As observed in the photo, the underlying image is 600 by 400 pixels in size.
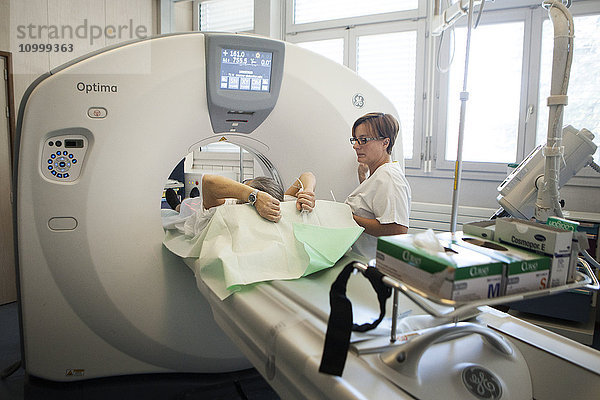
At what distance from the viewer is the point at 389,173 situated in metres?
1.73

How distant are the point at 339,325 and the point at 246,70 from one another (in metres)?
1.22

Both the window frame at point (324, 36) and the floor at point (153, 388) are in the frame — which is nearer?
the floor at point (153, 388)

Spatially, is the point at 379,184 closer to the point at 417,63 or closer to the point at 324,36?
the point at 417,63

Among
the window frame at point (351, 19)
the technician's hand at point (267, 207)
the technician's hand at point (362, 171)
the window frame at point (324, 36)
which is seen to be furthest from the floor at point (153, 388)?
the window frame at point (351, 19)

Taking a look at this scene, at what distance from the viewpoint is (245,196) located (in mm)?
1588

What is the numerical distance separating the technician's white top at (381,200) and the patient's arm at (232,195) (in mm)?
349

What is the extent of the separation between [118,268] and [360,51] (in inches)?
110

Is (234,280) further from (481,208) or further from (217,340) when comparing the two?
(481,208)

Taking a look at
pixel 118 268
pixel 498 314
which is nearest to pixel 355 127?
pixel 498 314

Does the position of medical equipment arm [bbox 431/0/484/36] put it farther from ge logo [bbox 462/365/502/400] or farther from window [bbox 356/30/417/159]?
window [bbox 356/30/417/159]

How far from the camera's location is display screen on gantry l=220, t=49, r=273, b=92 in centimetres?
173

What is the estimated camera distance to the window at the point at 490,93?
327cm

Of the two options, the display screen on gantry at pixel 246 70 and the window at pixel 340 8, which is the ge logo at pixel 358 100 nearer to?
the display screen on gantry at pixel 246 70

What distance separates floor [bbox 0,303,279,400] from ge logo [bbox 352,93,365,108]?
126 centimetres
